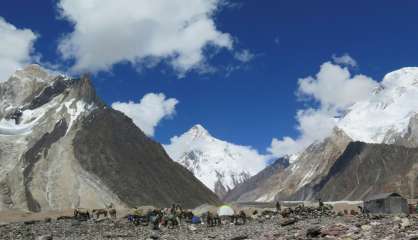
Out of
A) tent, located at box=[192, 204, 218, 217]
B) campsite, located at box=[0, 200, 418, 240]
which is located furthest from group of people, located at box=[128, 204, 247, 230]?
tent, located at box=[192, 204, 218, 217]

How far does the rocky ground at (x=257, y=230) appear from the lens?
28.6 meters

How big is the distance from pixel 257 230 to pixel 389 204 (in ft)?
117

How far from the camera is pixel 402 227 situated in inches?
1118

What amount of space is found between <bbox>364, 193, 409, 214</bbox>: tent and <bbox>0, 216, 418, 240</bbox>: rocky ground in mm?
19722

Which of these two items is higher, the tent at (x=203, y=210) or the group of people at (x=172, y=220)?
the tent at (x=203, y=210)

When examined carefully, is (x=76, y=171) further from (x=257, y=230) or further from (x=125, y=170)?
(x=257, y=230)

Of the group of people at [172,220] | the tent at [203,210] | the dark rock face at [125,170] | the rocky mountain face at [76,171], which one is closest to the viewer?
the group of people at [172,220]

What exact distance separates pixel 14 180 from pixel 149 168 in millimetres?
46532

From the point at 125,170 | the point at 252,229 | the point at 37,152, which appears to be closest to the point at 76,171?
the point at 37,152

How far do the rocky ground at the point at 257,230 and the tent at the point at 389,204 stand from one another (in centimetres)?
1972

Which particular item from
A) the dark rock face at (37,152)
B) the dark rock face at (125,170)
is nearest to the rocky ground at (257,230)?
the dark rock face at (37,152)

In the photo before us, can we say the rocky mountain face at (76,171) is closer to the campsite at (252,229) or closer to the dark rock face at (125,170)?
the dark rock face at (125,170)

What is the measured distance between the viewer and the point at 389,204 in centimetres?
7150

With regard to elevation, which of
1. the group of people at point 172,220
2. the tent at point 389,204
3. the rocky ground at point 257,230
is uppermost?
the tent at point 389,204
